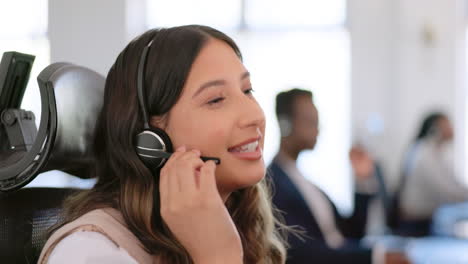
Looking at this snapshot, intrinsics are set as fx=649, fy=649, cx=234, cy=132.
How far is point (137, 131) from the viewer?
1.04 meters

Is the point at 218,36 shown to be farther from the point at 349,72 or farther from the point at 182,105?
the point at 349,72

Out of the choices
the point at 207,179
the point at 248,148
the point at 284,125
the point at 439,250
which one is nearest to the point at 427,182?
the point at 439,250

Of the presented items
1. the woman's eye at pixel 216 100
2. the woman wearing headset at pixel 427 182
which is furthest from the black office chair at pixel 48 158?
the woman wearing headset at pixel 427 182

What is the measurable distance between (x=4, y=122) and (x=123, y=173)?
20cm

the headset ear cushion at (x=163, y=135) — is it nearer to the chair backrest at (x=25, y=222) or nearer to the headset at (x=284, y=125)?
the chair backrest at (x=25, y=222)

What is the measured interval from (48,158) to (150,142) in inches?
6.1

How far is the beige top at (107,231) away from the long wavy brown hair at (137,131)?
0.6 inches

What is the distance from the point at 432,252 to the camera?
5.08 metres

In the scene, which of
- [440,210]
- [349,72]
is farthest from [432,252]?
[349,72]

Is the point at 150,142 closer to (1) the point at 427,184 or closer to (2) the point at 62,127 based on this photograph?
(2) the point at 62,127

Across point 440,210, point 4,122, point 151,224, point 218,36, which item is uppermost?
point 218,36

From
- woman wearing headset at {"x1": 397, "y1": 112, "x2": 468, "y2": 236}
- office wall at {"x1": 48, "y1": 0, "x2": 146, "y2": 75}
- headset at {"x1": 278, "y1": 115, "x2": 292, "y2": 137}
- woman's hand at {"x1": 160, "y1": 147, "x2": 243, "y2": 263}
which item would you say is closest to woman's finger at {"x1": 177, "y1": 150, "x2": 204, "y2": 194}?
woman's hand at {"x1": 160, "y1": 147, "x2": 243, "y2": 263}

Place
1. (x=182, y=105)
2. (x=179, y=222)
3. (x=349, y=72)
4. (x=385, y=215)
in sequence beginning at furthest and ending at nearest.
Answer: (x=349, y=72)
(x=385, y=215)
(x=182, y=105)
(x=179, y=222)

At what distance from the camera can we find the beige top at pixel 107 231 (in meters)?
0.92
